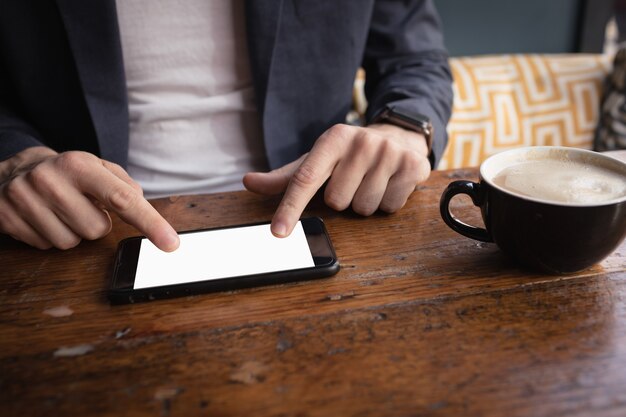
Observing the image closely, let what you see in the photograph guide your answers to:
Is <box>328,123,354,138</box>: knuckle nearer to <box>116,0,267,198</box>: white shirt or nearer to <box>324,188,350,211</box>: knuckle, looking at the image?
<box>324,188,350,211</box>: knuckle

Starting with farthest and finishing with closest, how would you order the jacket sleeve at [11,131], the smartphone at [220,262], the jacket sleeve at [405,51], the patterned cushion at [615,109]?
the patterned cushion at [615,109] → the jacket sleeve at [405,51] → the jacket sleeve at [11,131] → the smartphone at [220,262]

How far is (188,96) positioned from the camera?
97 centimetres

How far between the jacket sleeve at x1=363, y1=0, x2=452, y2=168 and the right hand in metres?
0.56

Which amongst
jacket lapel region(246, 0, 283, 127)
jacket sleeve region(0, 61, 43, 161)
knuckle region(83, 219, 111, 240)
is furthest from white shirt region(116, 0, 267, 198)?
knuckle region(83, 219, 111, 240)

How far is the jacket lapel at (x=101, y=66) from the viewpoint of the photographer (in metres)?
0.80

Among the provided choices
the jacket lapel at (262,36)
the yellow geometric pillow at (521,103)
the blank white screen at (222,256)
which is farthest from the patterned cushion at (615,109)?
the blank white screen at (222,256)

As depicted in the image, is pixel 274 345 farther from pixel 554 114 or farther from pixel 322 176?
pixel 554 114

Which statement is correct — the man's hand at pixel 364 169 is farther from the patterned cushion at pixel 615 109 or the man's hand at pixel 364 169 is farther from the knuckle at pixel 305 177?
the patterned cushion at pixel 615 109

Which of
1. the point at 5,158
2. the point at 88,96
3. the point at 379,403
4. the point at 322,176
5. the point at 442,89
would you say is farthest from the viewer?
the point at 442,89

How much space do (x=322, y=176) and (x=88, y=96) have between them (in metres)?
0.49

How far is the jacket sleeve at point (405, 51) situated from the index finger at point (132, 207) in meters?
0.55

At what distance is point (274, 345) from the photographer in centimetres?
42

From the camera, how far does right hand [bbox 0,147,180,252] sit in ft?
1.84

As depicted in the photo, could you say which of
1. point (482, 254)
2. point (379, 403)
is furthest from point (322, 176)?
point (379, 403)
